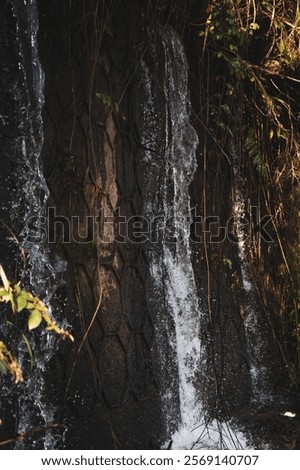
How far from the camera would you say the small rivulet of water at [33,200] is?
3.22 metres

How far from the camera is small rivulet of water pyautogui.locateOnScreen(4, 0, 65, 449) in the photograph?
322cm

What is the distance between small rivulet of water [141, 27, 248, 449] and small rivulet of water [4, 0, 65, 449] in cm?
78

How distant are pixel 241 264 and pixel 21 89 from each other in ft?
6.07

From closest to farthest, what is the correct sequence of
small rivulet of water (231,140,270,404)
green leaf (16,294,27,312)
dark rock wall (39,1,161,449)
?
green leaf (16,294,27,312), dark rock wall (39,1,161,449), small rivulet of water (231,140,270,404)

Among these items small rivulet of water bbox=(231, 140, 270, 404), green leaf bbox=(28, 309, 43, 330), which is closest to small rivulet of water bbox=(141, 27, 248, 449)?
small rivulet of water bbox=(231, 140, 270, 404)

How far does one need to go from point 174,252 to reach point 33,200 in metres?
1.06

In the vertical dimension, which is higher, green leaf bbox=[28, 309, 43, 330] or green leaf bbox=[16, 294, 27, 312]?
green leaf bbox=[16, 294, 27, 312]

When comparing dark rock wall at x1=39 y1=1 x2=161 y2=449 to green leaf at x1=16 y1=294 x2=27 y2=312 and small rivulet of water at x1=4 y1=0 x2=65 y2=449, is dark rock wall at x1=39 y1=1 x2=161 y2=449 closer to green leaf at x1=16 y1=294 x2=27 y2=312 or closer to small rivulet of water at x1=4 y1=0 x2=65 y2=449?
small rivulet of water at x1=4 y1=0 x2=65 y2=449

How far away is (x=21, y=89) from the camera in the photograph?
3260 mm

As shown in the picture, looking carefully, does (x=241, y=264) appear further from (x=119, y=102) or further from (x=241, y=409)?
(x=119, y=102)

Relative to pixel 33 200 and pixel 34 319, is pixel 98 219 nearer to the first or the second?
pixel 33 200

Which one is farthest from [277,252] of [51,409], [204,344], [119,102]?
[51,409]

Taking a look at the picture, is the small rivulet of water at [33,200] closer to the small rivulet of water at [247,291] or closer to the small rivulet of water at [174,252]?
the small rivulet of water at [174,252]

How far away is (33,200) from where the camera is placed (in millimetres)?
3273
